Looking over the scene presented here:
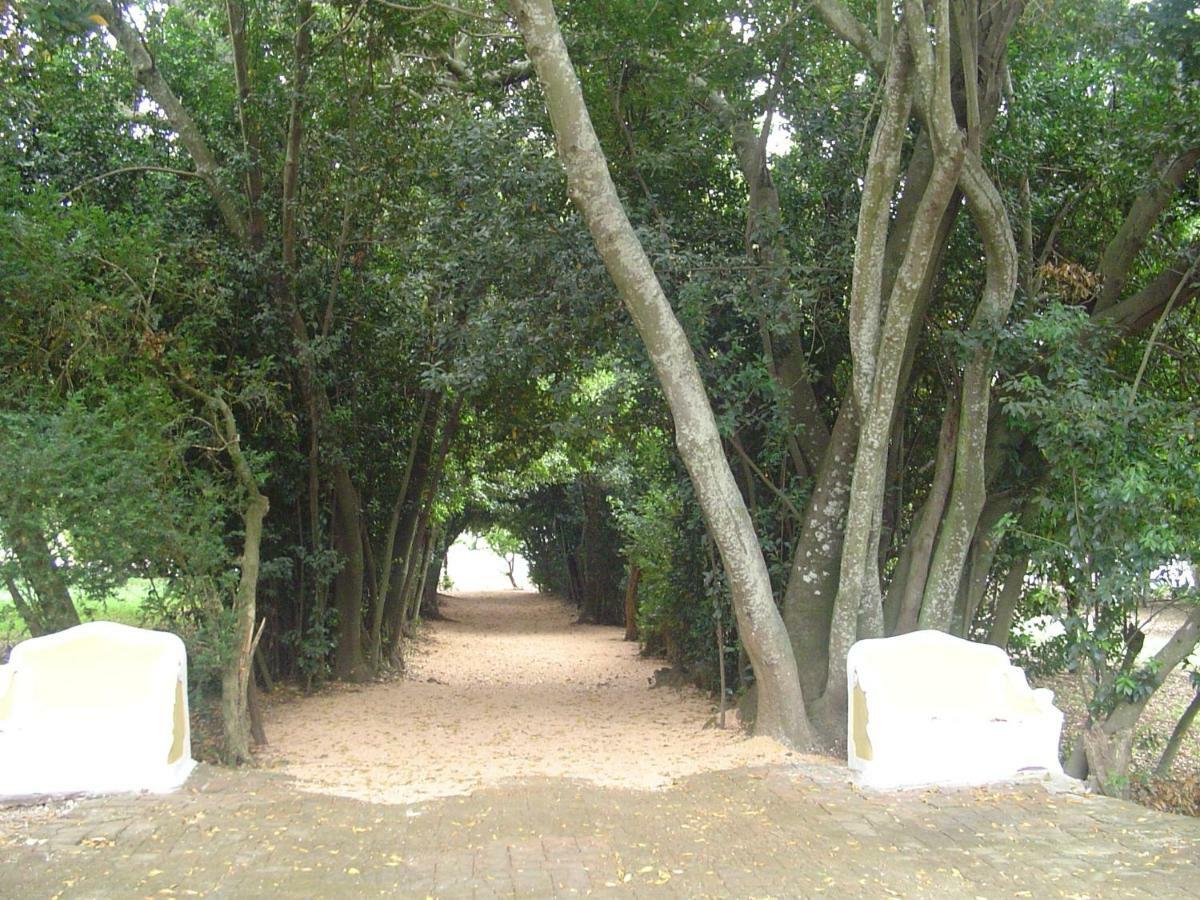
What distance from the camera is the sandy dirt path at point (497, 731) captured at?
7.28 m

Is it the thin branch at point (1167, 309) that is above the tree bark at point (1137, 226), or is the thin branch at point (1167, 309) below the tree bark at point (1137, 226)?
below

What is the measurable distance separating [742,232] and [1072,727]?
570 centimetres

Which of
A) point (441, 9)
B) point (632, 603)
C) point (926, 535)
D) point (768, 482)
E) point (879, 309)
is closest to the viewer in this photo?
point (879, 309)

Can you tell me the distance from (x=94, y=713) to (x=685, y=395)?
432 centimetres

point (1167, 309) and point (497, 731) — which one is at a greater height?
point (1167, 309)

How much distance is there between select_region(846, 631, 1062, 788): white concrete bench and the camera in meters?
6.35

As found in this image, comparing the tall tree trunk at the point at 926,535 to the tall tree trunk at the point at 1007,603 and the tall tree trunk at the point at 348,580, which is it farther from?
the tall tree trunk at the point at 348,580

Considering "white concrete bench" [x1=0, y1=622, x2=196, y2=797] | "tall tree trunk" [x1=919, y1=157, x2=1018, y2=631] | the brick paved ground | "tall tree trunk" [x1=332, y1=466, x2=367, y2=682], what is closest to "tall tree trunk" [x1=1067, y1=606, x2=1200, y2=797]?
the brick paved ground

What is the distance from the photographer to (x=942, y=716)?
264 inches

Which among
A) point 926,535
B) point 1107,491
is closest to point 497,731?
point 926,535

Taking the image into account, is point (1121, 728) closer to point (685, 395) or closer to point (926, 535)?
point (926, 535)

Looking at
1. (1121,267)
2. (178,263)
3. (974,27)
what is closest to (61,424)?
(178,263)

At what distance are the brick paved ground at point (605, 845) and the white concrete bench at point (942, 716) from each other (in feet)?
0.66

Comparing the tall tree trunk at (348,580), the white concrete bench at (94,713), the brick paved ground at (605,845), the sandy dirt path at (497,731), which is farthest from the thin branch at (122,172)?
the brick paved ground at (605,845)
